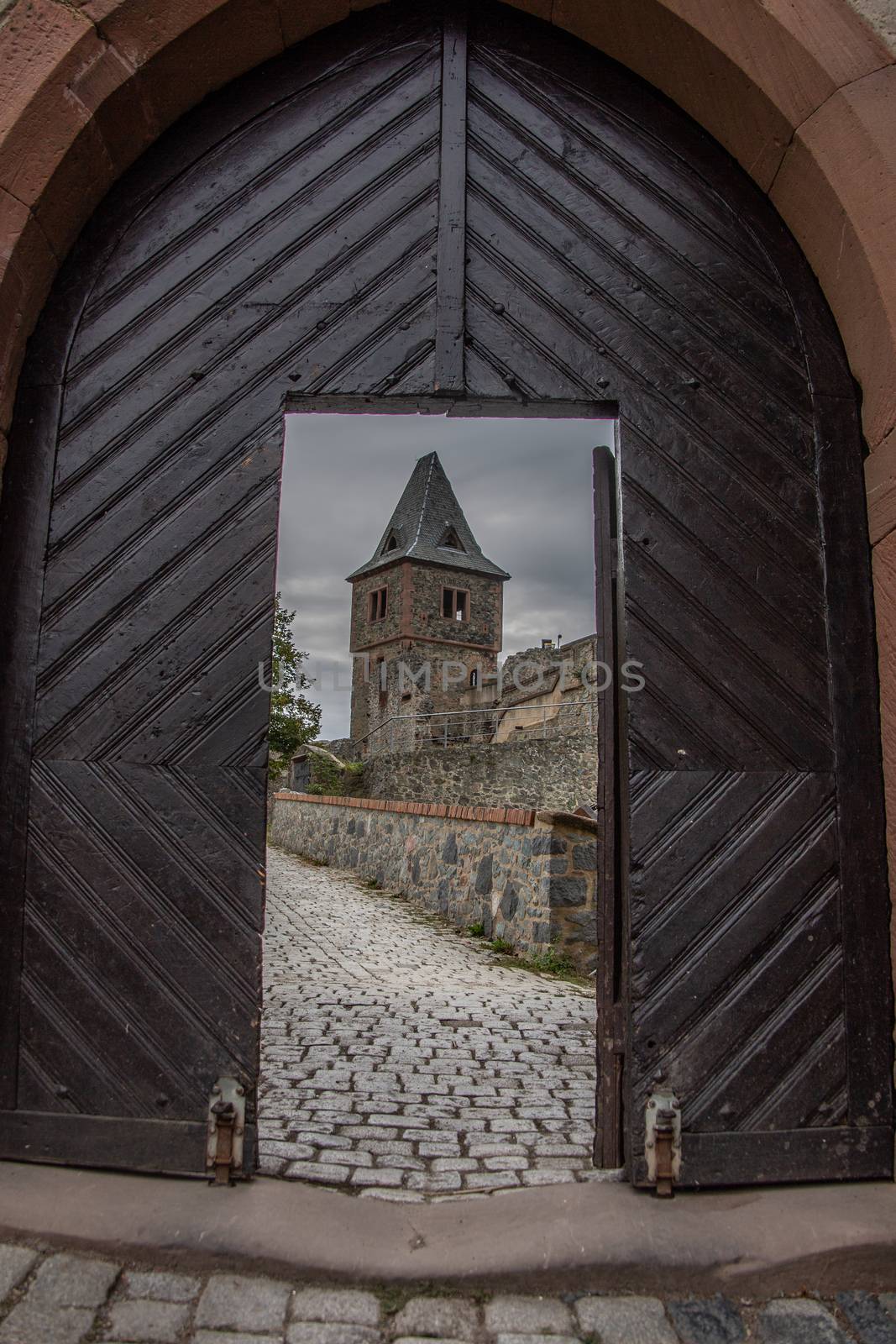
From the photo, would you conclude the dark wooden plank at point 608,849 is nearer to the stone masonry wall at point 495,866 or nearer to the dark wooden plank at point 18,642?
the dark wooden plank at point 18,642

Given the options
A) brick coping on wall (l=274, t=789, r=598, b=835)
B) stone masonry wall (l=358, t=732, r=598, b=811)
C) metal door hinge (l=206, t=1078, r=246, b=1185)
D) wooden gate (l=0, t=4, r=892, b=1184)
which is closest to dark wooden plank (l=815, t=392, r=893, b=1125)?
wooden gate (l=0, t=4, r=892, b=1184)

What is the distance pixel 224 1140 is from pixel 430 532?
36.6 m

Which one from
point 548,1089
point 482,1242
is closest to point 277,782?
point 548,1089

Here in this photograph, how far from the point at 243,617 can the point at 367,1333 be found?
5.64ft

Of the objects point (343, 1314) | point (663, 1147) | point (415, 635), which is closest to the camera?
point (343, 1314)

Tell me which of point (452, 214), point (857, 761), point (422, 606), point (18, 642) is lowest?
point (857, 761)

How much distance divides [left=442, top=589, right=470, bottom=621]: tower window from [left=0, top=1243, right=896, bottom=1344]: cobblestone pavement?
35.1 metres

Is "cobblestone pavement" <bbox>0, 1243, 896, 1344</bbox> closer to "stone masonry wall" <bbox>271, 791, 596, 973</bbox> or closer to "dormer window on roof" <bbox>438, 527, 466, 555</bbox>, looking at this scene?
"stone masonry wall" <bbox>271, 791, 596, 973</bbox>

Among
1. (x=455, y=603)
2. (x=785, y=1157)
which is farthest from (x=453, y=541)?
(x=785, y=1157)

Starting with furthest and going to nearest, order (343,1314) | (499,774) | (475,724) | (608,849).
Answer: (475,724), (499,774), (608,849), (343,1314)

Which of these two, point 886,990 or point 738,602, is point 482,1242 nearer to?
point 886,990

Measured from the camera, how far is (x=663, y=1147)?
2258mm

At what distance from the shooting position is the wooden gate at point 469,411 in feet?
7.75

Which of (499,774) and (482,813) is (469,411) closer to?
(482,813)
